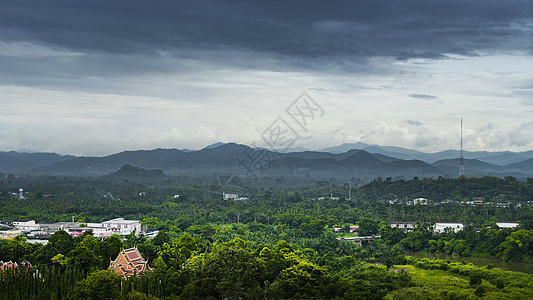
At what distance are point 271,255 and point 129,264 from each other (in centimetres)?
474

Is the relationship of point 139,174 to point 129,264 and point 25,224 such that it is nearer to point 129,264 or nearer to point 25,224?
point 25,224

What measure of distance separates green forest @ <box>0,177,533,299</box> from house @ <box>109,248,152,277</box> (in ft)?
1.76

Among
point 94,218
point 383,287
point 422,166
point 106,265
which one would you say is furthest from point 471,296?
point 422,166

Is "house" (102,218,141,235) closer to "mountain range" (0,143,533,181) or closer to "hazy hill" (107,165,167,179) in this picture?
"hazy hill" (107,165,167,179)

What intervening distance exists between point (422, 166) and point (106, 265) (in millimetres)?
132191

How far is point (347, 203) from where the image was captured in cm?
4359

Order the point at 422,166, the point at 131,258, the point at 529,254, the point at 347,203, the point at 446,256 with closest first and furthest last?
the point at 131,258 → the point at 529,254 → the point at 446,256 → the point at 347,203 → the point at 422,166

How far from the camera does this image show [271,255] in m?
16.8

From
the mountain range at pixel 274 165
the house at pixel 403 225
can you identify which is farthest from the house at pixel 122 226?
the mountain range at pixel 274 165

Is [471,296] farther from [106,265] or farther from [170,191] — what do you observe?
[170,191]

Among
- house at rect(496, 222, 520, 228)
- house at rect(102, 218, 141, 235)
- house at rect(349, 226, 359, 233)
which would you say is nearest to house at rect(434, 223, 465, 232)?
house at rect(496, 222, 520, 228)

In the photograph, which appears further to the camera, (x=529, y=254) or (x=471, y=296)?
(x=529, y=254)

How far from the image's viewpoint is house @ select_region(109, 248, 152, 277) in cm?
1634

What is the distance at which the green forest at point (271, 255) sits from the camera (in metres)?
14.5
